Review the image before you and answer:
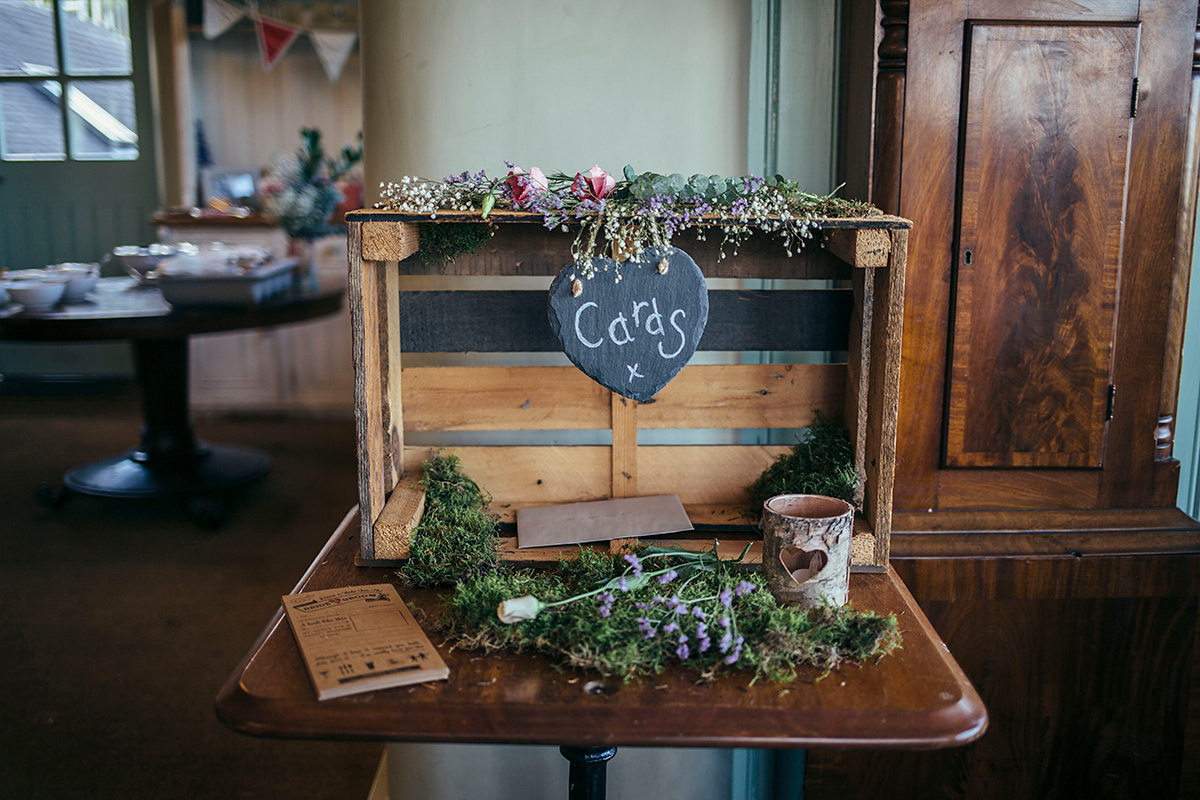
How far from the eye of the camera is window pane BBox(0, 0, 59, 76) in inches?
216

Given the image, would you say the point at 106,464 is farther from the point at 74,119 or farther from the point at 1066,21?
the point at 1066,21

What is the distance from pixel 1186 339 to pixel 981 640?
2.14 ft

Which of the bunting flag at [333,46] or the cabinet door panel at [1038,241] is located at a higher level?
the bunting flag at [333,46]

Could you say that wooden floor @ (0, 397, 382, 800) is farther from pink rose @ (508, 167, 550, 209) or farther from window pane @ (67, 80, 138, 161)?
window pane @ (67, 80, 138, 161)

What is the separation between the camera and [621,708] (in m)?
0.96

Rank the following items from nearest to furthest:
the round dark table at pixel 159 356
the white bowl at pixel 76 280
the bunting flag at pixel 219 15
→ 1. the round dark table at pixel 159 356
2. the white bowl at pixel 76 280
3. the bunting flag at pixel 219 15

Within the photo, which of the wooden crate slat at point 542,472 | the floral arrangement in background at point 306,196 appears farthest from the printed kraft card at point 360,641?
the floral arrangement in background at point 306,196

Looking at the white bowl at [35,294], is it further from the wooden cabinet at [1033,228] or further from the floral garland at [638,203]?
the wooden cabinet at [1033,228]

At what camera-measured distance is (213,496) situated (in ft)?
12.8

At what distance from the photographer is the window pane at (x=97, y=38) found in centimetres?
552

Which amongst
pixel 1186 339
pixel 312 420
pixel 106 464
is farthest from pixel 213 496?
pixel 1186 339

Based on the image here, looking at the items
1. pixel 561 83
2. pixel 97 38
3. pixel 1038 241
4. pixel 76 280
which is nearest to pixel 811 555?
pixel 1038 241

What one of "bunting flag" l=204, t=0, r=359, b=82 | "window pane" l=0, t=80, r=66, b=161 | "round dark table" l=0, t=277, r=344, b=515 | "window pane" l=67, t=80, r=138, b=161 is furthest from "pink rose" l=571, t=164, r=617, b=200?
"window pane" l=0, t=80, r=66, b=161

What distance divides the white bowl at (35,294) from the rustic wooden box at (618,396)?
2.44 meters
